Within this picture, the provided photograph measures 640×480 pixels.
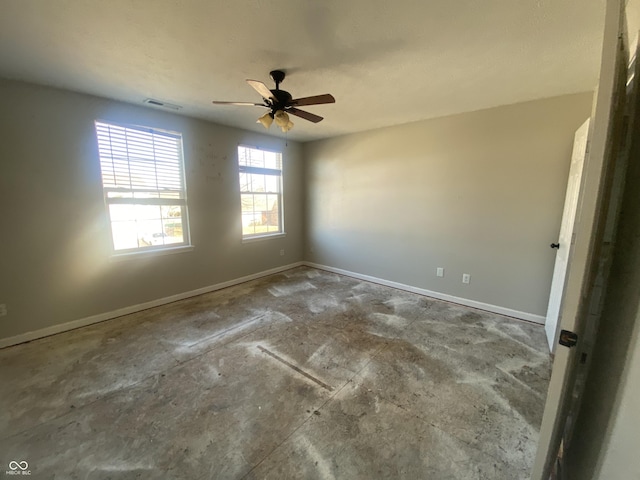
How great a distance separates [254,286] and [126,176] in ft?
7.32

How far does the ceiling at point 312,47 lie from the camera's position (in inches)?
58.1

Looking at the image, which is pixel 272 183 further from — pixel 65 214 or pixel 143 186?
pixel 65 214

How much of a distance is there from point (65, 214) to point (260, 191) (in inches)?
98.8

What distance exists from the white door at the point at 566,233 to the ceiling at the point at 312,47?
1.94 feet

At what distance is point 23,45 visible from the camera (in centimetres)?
180

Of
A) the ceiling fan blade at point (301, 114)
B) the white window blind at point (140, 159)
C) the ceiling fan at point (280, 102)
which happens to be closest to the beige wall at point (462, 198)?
the ceiling fan blade at point (301, 114)

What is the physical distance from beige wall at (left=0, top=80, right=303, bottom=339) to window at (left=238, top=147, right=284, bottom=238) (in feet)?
2.15

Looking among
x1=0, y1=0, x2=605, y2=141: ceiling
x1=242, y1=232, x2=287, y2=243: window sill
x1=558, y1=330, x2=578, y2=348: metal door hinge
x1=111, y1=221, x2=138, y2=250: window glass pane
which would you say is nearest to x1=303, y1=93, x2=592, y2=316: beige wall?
x1=0, y1=0, x2=605, y2=141: ceiling

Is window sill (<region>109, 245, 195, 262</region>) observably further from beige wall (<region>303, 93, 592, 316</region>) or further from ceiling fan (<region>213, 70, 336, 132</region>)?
beige wall (<region>303, 93, 592, 316</region>)

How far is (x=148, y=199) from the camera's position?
3209 millimetres

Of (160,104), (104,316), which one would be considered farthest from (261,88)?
(104,316)

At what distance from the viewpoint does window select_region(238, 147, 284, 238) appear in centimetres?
423

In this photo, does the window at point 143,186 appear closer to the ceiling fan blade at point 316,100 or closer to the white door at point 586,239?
the ceiling fan blade at point 316,100

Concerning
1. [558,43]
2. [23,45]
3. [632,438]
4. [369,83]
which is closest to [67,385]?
[23,45]
